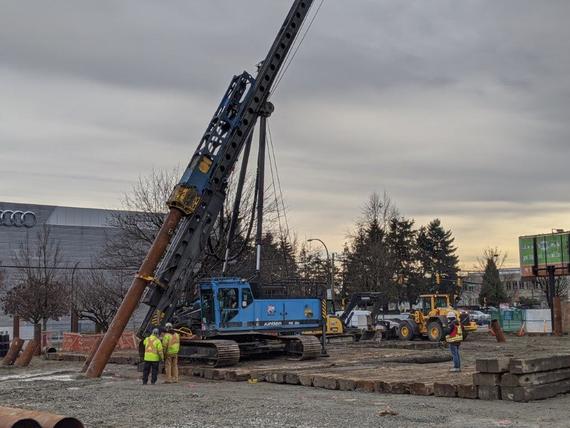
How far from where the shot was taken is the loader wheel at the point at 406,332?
37812mm

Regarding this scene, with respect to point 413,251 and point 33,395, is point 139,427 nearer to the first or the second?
point 33,395

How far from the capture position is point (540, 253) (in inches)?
1914

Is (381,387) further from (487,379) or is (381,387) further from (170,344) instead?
(170,344)

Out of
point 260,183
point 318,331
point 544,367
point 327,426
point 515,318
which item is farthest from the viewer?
point 515,318

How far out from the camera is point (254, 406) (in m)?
14.3

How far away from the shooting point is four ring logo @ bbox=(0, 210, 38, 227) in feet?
198

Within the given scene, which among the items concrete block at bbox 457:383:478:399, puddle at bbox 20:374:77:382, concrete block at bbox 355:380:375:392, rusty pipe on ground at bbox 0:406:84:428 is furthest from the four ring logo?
rusty pipe on ground at bbox 0:406:84:428

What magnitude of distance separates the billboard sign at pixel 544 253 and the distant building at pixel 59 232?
32546 millimetres

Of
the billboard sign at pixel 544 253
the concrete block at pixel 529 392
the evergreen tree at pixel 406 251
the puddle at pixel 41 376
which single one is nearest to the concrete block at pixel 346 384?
the concrete block at pixel 529 392

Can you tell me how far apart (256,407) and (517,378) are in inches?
203

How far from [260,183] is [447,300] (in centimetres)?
1869

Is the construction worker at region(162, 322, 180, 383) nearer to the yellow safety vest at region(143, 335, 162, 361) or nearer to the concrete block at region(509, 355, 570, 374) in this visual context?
the yellow safety vest at region(143, 335, 162, 361)

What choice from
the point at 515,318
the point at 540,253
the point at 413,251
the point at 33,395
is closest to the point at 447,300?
the point at 540,253

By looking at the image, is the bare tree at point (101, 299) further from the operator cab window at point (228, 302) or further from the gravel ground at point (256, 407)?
the gravel ground at point (256, 407)
